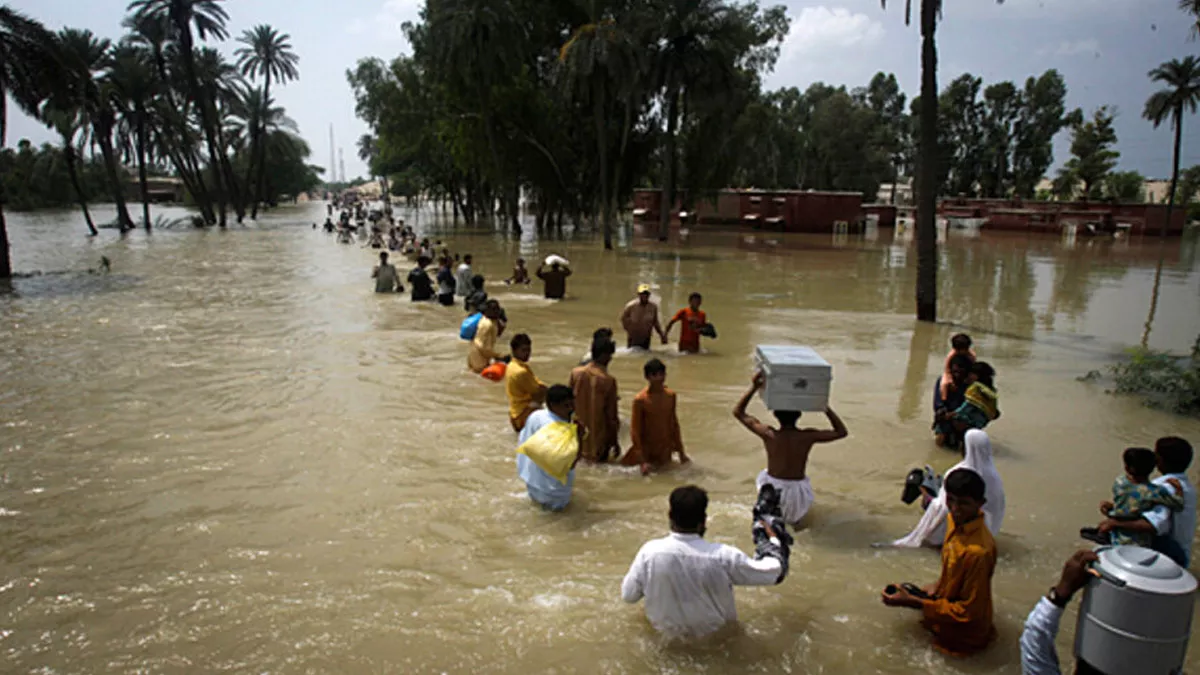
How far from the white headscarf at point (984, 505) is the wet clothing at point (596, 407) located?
272 cm

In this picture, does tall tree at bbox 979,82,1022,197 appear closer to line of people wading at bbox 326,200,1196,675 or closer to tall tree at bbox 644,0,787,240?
tall tree at bbox 644,0,787,240

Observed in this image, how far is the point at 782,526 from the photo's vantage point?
4.23m

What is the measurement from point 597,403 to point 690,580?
3063mm

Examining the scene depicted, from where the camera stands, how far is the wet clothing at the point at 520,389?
747 cm

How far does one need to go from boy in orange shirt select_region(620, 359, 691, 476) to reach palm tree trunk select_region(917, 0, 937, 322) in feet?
33.2

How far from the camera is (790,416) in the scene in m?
5.39

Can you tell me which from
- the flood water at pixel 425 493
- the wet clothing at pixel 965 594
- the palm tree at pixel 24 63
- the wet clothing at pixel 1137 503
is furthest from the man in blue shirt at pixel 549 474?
the palm tree at pixel 24 63

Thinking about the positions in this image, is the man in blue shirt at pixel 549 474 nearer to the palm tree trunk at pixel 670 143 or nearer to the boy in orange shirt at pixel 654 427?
the boy in orange shirt at pixel 654 427

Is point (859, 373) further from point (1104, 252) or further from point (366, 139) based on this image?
point (366, 139)

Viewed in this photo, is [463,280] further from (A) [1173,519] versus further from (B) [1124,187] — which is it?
(B) [1124,187]

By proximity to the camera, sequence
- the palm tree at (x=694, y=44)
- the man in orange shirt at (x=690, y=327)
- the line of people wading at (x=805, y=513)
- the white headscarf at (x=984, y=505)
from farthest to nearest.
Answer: the palm tree at (x=694, y=44), the man in orange shirt at (x=690, y=327), the white headscarf at (x=984, y=505), the line of people wading at (x=805, y=513)

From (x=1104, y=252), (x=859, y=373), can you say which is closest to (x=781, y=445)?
(x=859, y=373)

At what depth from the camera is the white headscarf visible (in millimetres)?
4992

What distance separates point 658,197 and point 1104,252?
2890cm
